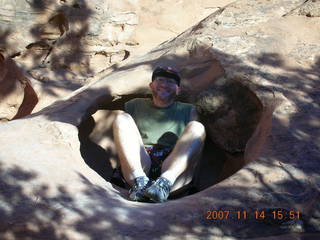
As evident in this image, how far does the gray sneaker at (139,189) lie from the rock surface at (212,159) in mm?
92

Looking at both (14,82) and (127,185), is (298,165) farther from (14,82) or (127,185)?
(14,82)

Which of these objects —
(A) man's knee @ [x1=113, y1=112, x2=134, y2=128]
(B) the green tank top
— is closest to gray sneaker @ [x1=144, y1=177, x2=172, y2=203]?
(A) man's knee @ [x1=113, y1=112, x2=134, y2=128]

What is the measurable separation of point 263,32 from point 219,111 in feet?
2.55

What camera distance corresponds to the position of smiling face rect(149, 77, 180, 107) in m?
4.08

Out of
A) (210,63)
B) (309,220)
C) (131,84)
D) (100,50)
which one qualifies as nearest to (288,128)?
(309,220)

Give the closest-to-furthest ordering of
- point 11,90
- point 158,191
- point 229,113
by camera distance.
Answer: point 158,191
point 229,113
point 11,90

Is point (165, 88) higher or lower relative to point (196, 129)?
higher

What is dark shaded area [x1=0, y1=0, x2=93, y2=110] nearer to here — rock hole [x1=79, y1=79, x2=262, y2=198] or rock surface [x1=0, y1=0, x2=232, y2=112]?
rock surface [x1=0, y1=0, x2=232, y2=112]

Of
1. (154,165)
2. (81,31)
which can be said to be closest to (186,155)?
(154,165)

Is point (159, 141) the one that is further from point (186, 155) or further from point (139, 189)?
point (139, 189)

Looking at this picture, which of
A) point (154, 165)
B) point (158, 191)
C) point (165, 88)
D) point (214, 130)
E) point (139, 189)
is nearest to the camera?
point (158, 191)

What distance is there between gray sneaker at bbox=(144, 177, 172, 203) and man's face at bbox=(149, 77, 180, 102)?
3.08 feet
